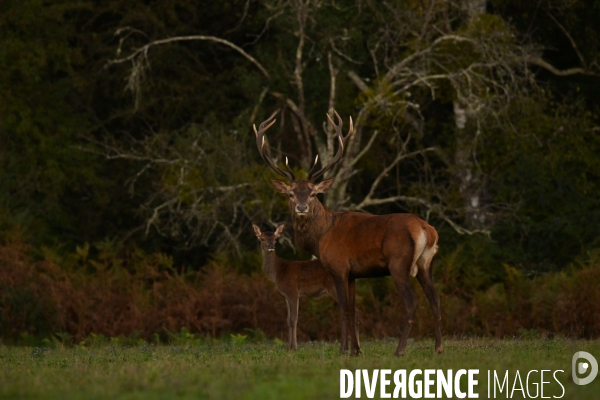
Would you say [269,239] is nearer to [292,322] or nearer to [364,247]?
[292,322]

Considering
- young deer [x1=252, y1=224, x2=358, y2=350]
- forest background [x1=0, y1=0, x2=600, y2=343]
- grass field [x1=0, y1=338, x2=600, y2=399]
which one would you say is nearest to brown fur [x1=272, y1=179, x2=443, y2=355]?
grass field [x1=0, y1=338, x2=600, y2=399]

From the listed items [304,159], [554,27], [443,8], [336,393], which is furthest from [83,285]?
[336,393]

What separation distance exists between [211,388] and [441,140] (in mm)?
17777

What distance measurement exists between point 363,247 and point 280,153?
38.3 feet

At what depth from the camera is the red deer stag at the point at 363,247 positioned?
11516mm

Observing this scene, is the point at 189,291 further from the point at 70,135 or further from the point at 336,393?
the point at 336,393

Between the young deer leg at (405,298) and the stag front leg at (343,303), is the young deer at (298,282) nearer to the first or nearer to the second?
the stag front leg at (343,303)

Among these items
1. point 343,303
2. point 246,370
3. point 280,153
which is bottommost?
point 246,370

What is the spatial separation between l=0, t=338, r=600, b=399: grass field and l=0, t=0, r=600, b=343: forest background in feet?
20.5

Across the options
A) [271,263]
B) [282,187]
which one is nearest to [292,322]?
[271,263]

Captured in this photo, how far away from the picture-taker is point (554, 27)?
25.8 metres

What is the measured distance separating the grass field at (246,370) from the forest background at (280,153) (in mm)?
6235

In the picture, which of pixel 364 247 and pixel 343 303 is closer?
pixel 364 247

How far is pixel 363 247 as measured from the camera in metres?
12.0
